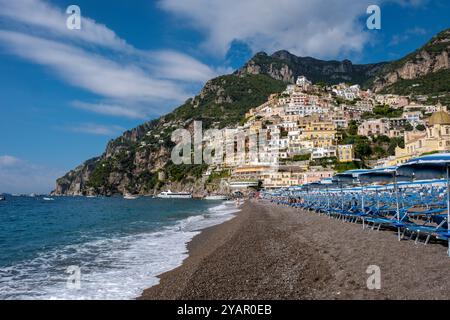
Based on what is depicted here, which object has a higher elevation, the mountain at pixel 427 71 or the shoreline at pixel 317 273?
the mountain at pixel 427 71

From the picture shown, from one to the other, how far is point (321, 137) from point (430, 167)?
106219 mm

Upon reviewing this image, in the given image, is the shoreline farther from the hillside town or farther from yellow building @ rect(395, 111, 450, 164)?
the hillside town

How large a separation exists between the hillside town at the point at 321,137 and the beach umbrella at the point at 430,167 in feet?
175

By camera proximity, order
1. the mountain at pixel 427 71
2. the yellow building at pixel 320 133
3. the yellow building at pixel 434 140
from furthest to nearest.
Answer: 1. the mountain at pixel 427 71
2. the yellow building at pixel 320 133
3. the yellow building at pixel 434 140

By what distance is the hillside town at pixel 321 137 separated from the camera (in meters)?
98.1

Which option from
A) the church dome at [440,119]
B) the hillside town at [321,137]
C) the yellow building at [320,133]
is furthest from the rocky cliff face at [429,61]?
the church dome at [440,119]

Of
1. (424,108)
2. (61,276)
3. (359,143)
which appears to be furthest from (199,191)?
(61,276)

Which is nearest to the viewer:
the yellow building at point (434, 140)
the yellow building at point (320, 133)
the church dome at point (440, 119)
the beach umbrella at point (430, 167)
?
the beach umbrella at point (430, 167)

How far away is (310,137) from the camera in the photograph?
117250 millimetres

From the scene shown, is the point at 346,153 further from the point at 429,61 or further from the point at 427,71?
the point at 429,61

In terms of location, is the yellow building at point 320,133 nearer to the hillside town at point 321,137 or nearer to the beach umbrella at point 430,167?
the hillside town at point 321,137

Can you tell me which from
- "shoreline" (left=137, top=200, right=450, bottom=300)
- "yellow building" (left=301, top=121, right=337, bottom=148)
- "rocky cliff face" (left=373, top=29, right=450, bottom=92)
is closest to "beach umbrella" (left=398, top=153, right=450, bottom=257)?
"shoreline" (left=137, top=200, right=450, bottom=300)
